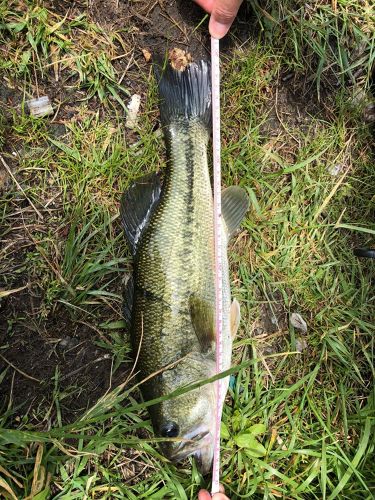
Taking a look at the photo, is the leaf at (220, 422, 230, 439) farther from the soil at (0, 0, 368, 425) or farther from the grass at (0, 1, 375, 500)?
the soil at (0, 0, 368, 425)

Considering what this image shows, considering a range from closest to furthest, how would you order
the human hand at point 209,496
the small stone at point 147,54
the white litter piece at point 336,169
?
the human hand at point 209,496, the small stone at point 147,54, the white litter piece at point 336,169

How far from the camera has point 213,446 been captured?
8.50 feet

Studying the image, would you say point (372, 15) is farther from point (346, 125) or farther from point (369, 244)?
point (369, 244)

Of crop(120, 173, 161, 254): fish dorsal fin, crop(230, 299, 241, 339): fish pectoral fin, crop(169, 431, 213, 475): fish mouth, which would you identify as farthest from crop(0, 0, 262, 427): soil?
crop(230, 299, 241, 339): fish pectoral fin

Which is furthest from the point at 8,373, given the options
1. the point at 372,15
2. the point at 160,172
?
the point at 372,15

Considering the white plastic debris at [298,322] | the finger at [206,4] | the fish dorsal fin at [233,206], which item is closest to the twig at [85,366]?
the fish dorsal fin at [233,206]

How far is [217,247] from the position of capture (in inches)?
101

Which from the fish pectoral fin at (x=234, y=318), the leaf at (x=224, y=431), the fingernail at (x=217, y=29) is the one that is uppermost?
the fingernail at (x=217, y=29)

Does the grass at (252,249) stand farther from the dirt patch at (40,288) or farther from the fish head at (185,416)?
the fish head at (185,416)

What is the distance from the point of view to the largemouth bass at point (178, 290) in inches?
97.7

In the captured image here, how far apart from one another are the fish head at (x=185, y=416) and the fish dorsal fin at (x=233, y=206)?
82 cm

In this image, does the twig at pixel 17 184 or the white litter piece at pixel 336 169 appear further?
the white litter piece at pixel 336 169

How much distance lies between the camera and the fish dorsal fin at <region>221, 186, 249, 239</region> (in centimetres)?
276

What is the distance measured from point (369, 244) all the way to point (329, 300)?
1.52 ft
